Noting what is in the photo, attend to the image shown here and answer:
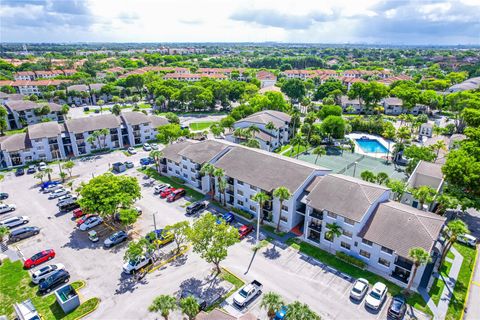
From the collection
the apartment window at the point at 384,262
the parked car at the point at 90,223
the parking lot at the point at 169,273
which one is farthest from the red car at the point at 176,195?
the apartment window at the point at 384,262

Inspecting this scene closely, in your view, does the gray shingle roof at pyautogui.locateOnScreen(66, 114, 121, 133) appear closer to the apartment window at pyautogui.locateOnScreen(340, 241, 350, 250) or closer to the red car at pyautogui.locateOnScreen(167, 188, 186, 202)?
the red car at pyautogui.locateOnScreen(167, 188, 186, 202)

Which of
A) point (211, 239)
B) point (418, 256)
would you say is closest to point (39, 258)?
point (211, 239)

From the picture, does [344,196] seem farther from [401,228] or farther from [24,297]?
[24,297]

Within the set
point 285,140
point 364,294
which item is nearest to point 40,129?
point 285,140

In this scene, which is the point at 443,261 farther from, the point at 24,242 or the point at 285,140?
the point at 24,242

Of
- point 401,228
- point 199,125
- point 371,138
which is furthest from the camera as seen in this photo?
point 199,125

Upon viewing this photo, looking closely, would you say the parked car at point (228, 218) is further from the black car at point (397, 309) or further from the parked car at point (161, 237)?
the black car at point (397, 309)
